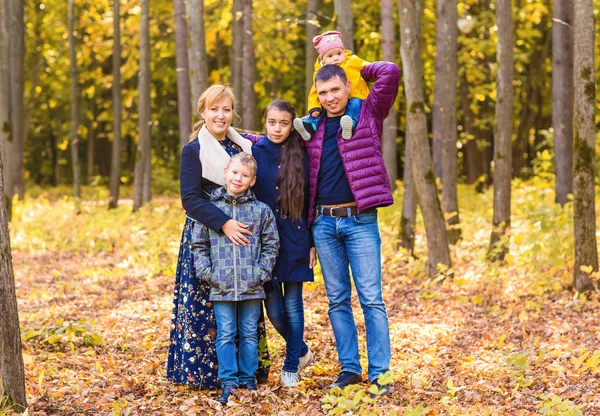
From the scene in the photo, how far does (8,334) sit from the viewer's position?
448 cm

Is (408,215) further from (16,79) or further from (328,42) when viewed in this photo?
(16,79)

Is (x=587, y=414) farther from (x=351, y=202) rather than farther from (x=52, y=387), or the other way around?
(x=52, y=387)

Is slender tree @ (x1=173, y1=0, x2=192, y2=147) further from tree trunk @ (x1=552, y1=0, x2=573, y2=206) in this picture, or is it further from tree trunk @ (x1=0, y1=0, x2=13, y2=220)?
tree trunk @ (x1=552, y1=0, x2=573, y2=206)

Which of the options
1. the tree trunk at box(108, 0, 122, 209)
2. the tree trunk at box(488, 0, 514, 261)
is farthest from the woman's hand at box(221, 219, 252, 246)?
the tree trunk at box(108, 0, 122, 209)

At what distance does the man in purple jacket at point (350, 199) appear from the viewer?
16.9 feet

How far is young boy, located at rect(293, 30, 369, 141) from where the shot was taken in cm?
526

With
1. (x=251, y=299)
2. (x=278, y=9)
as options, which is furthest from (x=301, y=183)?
(x=278, y=9)

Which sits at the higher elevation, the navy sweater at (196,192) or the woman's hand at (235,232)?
the navy sweater at (196,192)

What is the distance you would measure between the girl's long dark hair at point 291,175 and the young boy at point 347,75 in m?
0.11

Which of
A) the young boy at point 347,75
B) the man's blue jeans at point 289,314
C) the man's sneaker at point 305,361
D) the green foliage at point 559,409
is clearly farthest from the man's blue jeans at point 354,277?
the green foliage at point 559,409

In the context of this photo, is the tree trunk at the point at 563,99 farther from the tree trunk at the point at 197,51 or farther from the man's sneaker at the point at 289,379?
the man's sneaker at the point at 289,379

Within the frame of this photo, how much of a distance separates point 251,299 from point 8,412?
177 cm

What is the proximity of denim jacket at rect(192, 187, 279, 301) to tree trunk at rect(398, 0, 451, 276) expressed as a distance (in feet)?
15.0

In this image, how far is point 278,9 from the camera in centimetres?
1561
